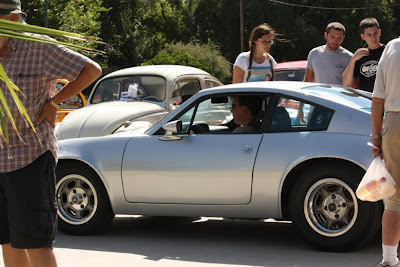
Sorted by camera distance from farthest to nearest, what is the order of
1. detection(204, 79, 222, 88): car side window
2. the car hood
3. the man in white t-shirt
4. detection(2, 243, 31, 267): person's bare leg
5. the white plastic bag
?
detection(204, 79, 222, 88): car side window
the car hood
the man in white t-shirt
the white plastic bag
detection(2, 243, 31, 267): person's bare leg

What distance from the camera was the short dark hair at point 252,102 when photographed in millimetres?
6598

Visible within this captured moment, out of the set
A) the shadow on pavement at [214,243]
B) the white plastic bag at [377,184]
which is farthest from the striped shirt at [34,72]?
the shadow on pavement at [214,243]

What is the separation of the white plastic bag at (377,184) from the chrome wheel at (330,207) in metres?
0.95

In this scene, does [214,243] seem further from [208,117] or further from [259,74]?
[259,74]

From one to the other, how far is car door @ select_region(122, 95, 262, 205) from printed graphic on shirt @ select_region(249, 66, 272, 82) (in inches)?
66.9

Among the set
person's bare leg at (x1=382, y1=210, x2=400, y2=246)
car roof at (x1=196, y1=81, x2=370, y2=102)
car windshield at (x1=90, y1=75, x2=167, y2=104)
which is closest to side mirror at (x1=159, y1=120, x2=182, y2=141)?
car roof at (x1=196, y1=81, x2=370, y2=102)

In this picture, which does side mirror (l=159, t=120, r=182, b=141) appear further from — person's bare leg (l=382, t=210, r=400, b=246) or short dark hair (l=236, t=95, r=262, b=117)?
person's bare leg (l=382, t=210, r=400, b=246)

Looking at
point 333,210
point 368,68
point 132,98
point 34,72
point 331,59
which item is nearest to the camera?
point 34,72

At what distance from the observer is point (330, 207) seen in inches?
232

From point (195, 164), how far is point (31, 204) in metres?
2.82

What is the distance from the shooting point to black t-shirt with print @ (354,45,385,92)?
7.89 metres

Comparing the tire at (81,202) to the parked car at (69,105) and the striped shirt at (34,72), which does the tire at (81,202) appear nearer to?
the striped shirt at (34,72)

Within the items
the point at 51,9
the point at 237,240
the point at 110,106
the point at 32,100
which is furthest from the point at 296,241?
the point at 51,9

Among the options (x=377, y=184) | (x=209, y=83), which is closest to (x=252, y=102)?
(x=377, y=184)
